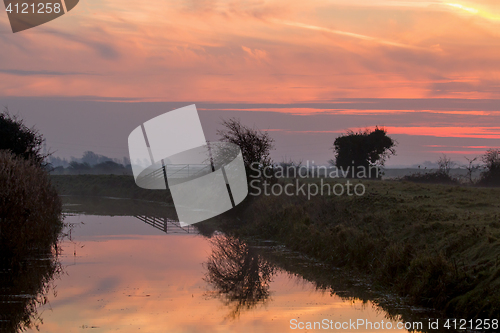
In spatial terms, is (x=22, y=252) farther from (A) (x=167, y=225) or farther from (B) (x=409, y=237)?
(A) (x=167, y=225)

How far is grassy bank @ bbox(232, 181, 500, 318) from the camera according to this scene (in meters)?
9.57

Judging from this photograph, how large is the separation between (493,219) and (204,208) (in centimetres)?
2262

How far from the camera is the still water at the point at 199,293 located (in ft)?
30.0

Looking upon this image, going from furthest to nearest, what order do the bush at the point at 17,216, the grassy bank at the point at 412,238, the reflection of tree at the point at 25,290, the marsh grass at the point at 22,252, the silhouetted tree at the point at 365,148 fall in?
the silhouetted tree at the point at 365,148 → the bush at the point at 17,216 → the marsh grass at the point at 22,252 → the grassy bank at the point at 412,238 → the reflection of tree at the point at 25,290

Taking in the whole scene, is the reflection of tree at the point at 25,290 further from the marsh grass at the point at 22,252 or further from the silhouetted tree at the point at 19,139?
the silhouetted tree at the point at 19,139

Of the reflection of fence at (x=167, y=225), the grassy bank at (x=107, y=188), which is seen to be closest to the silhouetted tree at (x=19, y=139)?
the reflection of fence at (x=167, y=225)

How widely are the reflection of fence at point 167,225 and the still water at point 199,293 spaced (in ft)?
19.1

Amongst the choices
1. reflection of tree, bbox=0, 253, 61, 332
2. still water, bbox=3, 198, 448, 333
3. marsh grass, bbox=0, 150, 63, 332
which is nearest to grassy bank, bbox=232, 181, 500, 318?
still water, bbox=3, 198, 448, 333

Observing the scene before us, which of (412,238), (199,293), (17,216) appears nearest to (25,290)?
(17,216)

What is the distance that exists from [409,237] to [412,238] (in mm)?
211

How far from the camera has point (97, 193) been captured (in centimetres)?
5756

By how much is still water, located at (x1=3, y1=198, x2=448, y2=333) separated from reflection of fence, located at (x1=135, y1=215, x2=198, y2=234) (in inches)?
229

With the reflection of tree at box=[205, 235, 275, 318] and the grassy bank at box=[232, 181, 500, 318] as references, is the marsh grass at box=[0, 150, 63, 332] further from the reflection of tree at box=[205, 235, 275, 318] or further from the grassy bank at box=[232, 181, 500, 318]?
the grassy bank at box=[232, 181, 500, 318]

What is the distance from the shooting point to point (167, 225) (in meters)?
27.5
